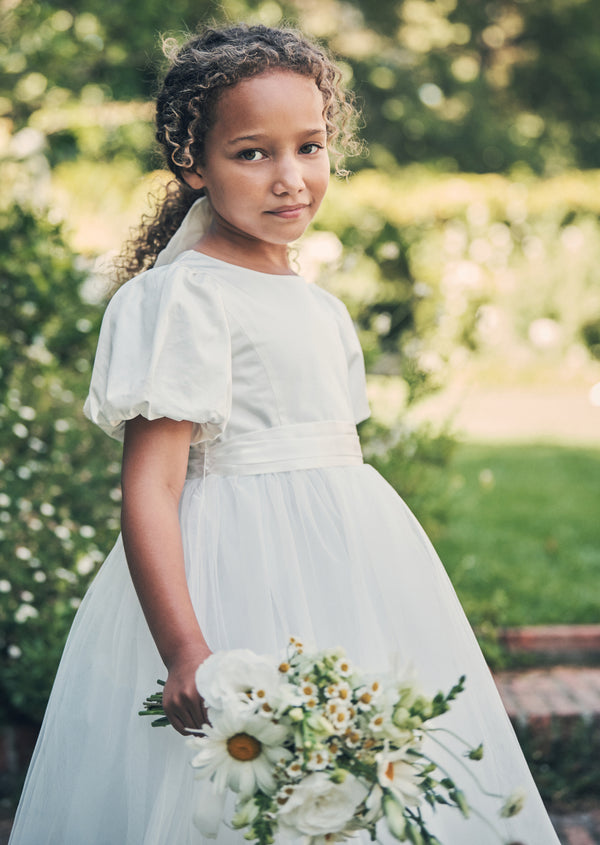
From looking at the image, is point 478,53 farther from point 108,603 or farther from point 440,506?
point 108,603

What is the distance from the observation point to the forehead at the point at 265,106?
1.49 m

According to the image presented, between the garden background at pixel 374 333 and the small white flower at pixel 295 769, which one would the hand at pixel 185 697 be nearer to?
the small white flower at pixel 295 769

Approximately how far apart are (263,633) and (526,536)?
10.1 ft

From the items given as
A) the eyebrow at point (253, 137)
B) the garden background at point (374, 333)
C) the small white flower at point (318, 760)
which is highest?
the garden background at point (374, 333)

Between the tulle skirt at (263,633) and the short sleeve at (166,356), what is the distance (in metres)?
0.17

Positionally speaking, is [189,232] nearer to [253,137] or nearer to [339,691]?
[253,137]

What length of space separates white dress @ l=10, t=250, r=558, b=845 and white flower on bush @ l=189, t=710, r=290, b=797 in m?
0.33

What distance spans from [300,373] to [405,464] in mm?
1898

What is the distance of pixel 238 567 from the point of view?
56.6 inches

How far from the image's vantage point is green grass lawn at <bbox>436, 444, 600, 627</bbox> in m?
3.37

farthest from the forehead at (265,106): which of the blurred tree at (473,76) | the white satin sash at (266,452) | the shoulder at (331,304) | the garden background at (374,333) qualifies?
the blurred tree at (473,76)

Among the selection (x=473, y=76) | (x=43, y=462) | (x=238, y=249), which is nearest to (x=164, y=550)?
(x=238, y=249)

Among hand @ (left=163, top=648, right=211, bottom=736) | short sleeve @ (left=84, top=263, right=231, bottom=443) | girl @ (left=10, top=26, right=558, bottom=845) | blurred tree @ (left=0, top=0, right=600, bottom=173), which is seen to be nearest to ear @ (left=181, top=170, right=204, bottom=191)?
girl @ (left=10, top=26, right=558, bottom=845)

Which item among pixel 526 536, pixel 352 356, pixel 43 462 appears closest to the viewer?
pixel 352 356
